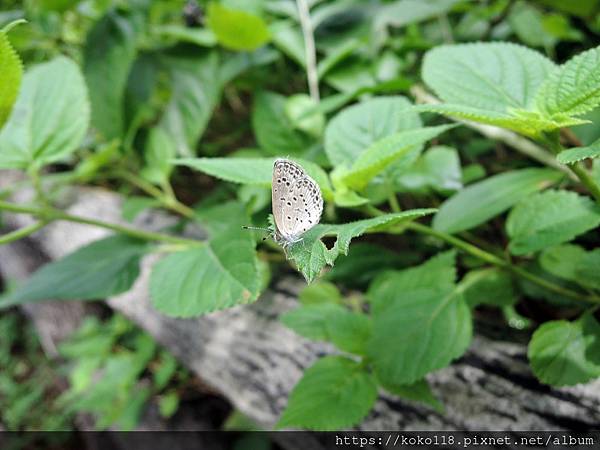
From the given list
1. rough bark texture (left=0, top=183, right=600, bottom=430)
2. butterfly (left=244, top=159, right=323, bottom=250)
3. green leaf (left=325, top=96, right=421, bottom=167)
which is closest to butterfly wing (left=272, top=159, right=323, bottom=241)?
butterfly (left=244, top=159, right=323, bottom=250)

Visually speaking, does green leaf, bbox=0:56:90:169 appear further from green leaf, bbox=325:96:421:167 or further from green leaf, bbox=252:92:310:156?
Result: green leaf, bbox=325:96:421:167

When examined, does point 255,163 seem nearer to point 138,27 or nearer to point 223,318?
point 223,318

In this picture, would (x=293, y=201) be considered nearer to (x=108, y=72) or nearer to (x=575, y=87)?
(x=575, y=87)

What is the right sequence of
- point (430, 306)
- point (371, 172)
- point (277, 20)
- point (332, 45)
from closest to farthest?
point (371, 172) → point (430, 306) → point (332, 45) → point (277, 20)

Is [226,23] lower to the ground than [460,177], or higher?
Answer: higher

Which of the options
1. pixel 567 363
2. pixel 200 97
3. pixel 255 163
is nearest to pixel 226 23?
pixel 200 97

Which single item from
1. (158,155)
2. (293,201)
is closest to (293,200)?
(293,201)
